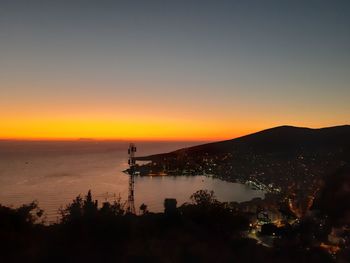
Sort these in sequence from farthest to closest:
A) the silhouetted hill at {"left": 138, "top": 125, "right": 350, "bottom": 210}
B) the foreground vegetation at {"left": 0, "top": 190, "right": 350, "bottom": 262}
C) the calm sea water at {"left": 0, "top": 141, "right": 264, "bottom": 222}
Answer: the silhouetted hill at {"left": 138, "top": 125, "right": 350, "bottom": 210}
the calm sea water at {"left": 0, "top": 141, "right": 264, "bottom": 222}
the foreground vegetation at {"left": 0, "top": 190, "right": 350, "bottom": 262}

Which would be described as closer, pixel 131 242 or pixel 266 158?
pixel 131 242

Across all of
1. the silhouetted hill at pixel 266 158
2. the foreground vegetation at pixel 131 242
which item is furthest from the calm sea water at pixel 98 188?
the foreground vegetation at pixel 131 242

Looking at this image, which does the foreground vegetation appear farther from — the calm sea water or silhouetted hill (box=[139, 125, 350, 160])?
silhouetted hill (box=[139, 125, 350, 160])

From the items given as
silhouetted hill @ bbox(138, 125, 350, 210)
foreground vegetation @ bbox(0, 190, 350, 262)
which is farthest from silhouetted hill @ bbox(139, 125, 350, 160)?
foreground vegetation @ bbox(0, 190, 350, 262)

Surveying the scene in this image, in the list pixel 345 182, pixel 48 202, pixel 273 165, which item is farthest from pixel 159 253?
pixel 273 165

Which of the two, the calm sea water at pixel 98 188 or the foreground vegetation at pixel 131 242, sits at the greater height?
the foreground vegetation at pixel 131 242

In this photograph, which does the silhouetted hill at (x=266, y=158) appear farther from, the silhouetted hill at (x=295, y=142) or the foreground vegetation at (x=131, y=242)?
the foreground vegetation at (x=131, y=242)

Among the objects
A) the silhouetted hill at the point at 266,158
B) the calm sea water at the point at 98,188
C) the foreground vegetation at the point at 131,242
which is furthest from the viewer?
the silhouetted hill at the point at 266,158

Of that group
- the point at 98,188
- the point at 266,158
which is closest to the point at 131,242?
the point at 98,188

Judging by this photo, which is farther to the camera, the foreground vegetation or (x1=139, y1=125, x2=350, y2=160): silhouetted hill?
(x1=139, y1=125, x2=350, y2=160): silhouetted hill

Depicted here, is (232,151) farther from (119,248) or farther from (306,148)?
(119,248)

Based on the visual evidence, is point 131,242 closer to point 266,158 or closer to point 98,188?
point 98,188

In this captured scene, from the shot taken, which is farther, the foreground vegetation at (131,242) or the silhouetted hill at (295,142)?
the silhouetted hill at (295,142)

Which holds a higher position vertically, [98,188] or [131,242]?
[131,242]
